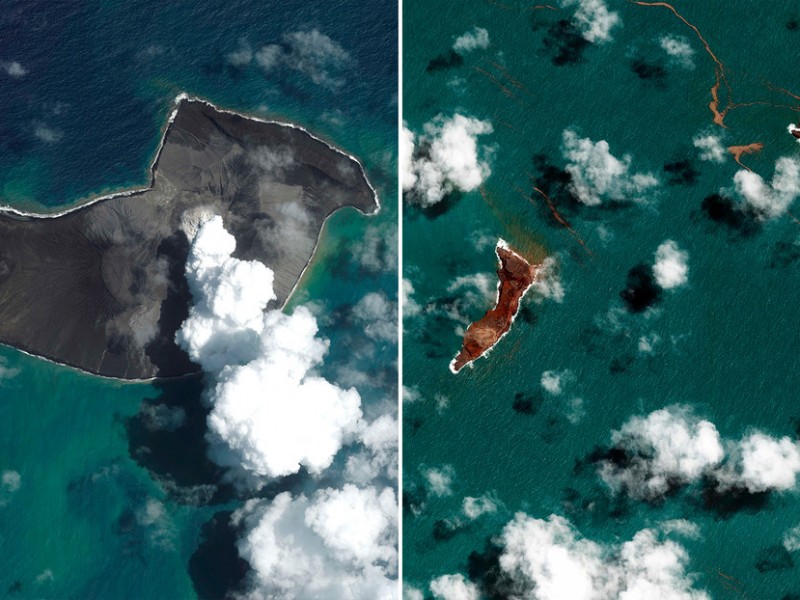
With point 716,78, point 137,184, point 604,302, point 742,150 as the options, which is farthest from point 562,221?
point 137,184

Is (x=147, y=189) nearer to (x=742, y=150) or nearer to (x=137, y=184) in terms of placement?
(x=137, y=184)

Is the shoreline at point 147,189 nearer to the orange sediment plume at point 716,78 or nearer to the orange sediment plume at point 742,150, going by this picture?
the orange sediment plume at point 716,78

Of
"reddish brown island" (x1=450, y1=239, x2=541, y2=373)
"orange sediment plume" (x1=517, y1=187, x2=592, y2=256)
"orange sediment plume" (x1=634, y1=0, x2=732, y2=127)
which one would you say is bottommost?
"reddish brown island" (x1=450, y1=239, x2=541, y2=373)

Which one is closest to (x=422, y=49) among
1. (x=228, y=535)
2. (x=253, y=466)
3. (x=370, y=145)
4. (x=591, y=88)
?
(x=370, y=145)

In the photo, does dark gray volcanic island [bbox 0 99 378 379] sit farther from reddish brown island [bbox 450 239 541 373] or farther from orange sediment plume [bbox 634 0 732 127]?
orange sediment plume [bbox 634 0 732 127]

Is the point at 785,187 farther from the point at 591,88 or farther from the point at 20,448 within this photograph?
the point at 20,448

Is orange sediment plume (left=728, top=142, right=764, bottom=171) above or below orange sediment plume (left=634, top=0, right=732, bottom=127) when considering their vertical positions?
below

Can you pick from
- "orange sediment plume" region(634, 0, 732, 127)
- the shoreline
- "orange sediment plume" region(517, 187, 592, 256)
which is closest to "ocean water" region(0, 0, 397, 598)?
the shoreline

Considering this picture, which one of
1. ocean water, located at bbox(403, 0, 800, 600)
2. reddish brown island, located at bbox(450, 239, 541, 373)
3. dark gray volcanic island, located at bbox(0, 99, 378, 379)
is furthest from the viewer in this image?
dark gray volcanic island, located at bbox(0, 99, 378, 379)
